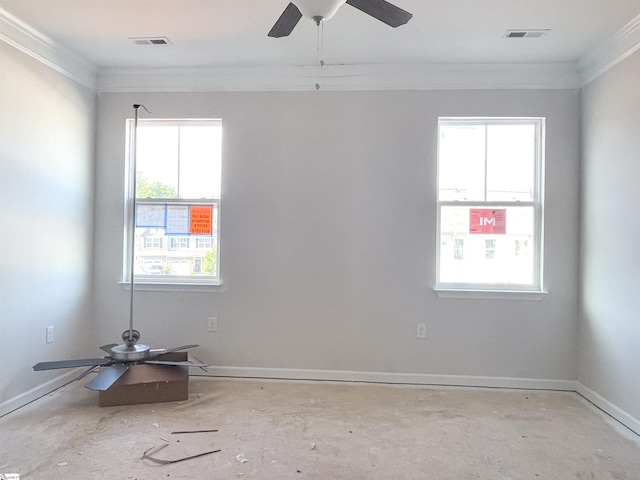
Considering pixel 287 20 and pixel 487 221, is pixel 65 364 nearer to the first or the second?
pixel 287 20

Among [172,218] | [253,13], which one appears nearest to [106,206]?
[172,218]

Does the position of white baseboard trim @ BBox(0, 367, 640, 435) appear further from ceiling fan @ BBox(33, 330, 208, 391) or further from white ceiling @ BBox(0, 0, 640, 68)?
white ceiling @ BBox(0, 0, 640, 68)

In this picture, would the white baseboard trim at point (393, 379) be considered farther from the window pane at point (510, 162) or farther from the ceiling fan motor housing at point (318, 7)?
the ceiling fan motor housing at point (318, 7)

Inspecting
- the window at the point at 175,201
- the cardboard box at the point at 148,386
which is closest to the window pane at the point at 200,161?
the window at the point at 175,201

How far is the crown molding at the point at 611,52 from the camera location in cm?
254

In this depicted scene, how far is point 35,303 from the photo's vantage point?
285cm

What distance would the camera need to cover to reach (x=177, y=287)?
3.39 metres

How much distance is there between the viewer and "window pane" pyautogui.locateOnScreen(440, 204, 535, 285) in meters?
3.28

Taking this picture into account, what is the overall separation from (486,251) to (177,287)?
2525mm

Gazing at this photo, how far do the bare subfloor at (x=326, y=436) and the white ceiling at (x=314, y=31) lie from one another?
8.17 feet

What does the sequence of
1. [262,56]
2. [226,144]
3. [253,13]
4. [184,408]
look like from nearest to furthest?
[253,13], [184,408], [262,56], [226,144]

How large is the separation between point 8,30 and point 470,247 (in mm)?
3506

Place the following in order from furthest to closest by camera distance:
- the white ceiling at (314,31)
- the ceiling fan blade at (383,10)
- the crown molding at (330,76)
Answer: the crown molding at (330,76), the white ceiling at (314,31), the ceiling fan blade at (383,10)

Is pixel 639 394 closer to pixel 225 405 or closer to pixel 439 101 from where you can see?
pixel 439 101
